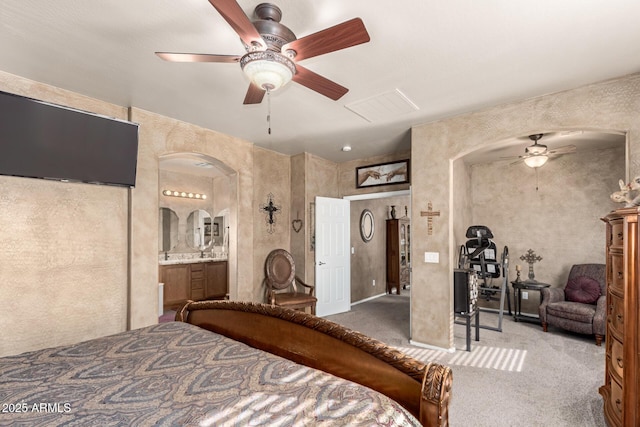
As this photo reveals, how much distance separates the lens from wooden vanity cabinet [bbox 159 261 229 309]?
5.86 meters

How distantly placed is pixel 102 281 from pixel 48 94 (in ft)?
6.03

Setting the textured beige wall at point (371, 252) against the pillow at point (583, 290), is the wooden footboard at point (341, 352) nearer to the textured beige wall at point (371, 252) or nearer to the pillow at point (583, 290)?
the pillow at point (583, 290)

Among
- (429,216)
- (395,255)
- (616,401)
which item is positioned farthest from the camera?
(395,255)

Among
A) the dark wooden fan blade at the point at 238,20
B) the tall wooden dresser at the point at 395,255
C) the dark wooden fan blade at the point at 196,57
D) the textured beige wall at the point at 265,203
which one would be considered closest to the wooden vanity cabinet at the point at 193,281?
the textured beige wall at the point at 265,203

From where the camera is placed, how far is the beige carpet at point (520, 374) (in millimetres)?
2414

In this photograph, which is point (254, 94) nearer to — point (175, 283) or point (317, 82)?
point (317, 82)

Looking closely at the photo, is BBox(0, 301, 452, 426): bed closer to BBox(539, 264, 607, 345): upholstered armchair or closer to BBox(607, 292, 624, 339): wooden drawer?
BBox(607, 292, 624, 339): wooden drawer

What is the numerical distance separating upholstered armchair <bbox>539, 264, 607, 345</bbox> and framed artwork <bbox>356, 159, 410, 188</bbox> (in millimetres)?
2638

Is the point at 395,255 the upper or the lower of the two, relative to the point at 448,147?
lower

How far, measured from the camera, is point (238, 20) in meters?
1.56

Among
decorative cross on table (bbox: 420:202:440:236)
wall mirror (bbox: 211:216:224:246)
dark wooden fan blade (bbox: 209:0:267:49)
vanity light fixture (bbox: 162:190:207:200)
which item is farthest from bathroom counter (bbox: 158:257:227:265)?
dark wooden fan blade (bbox: 209:0:267:49)

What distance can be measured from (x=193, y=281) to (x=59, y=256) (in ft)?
11.1

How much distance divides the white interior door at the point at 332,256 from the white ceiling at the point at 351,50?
2213 millimetres

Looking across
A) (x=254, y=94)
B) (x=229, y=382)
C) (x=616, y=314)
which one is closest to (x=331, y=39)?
(x=254, y=94)
